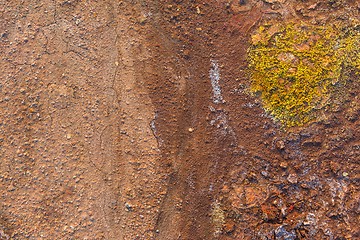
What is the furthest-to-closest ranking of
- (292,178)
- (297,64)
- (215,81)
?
(215,81) < (297,64) < (292,178)

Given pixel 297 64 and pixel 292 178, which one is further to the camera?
pixel 297 64

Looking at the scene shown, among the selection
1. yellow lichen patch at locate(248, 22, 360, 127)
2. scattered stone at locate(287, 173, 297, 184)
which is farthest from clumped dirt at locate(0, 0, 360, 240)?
yellow lichen patch at locate(248, 22, 360, 127)

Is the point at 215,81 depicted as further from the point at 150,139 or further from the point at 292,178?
the point at 292,178

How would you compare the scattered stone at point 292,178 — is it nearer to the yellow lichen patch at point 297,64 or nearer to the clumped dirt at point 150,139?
the clumped dirt at point 150,139

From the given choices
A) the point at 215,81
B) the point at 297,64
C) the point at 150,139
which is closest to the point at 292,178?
the point at 297,64

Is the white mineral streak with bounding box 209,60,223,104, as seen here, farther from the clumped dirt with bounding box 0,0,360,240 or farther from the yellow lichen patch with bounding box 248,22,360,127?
the yellow lichen patch with bounding box 248,22,360,127

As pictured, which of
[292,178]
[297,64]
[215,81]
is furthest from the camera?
[215,81]

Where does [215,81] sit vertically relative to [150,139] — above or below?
above

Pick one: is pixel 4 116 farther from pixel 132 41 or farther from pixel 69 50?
pixel 132 41
